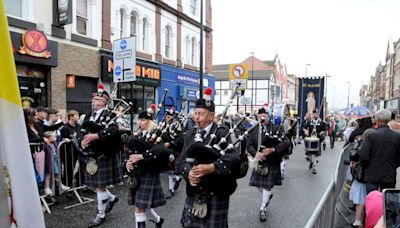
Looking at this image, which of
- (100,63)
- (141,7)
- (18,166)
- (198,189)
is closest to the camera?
(18,166)

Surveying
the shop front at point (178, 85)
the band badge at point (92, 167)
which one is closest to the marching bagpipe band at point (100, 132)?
the band badge at point (92, 167)

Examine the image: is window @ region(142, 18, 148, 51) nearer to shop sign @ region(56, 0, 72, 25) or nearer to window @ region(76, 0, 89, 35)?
window @ region(76, 0, 89, 35)

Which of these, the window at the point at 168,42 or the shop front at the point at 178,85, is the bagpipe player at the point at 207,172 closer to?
the shop front at the point at 178,85

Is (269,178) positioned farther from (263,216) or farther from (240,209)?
(240,209)

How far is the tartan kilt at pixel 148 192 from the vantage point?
3.59 m

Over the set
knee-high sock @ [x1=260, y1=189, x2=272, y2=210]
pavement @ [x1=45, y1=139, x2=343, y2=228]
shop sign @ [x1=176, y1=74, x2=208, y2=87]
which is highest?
shop sign @ [x1=176, y1=74, x2=208, y2=87]

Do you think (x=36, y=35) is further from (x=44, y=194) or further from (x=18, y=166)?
(x=18, y=166)

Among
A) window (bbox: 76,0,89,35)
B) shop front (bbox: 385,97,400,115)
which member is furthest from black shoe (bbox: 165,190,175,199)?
shop front (bbox: 385,97,400,115)

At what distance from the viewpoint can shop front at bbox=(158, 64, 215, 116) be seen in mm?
15492

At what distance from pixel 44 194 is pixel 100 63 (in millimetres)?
7554

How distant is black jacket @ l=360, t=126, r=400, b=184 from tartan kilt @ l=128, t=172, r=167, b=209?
2.83 meters

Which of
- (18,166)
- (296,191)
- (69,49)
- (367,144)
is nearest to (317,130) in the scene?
(296,191)

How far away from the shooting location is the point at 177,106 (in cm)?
1688

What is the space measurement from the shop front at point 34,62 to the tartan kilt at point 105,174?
17.0 feet
